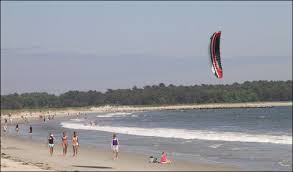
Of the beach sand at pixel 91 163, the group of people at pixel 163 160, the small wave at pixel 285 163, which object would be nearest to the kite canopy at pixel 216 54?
the beach sand at pixel 91 163

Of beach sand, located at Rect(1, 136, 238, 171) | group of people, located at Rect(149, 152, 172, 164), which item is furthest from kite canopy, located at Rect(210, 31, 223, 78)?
group of people, located at Rect(149, 152, 172, 164)

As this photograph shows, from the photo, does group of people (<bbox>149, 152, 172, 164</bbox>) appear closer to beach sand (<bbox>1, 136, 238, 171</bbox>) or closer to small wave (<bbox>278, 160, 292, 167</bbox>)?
beach sand (<bbox>1, 136, 238, 171</bbox>)

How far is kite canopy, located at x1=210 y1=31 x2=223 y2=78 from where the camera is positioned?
544 inches

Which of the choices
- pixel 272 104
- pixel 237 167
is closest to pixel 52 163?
pixel 237 167

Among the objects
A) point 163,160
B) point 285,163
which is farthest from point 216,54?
point 285,163

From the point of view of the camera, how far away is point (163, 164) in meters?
23.5

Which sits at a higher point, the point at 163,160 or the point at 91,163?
the point at 163,160

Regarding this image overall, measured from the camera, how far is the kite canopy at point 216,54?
45.3ft

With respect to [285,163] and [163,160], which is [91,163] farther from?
[285,163]

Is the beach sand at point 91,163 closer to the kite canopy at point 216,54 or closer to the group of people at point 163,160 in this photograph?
the group of people at point 163,160

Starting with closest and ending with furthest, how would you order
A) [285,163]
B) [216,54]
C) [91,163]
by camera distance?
[216,54], [285,163], [91,163]

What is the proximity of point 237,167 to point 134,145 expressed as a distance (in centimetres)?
1200

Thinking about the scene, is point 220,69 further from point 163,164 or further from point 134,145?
point 134,145

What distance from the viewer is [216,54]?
1409 cm
